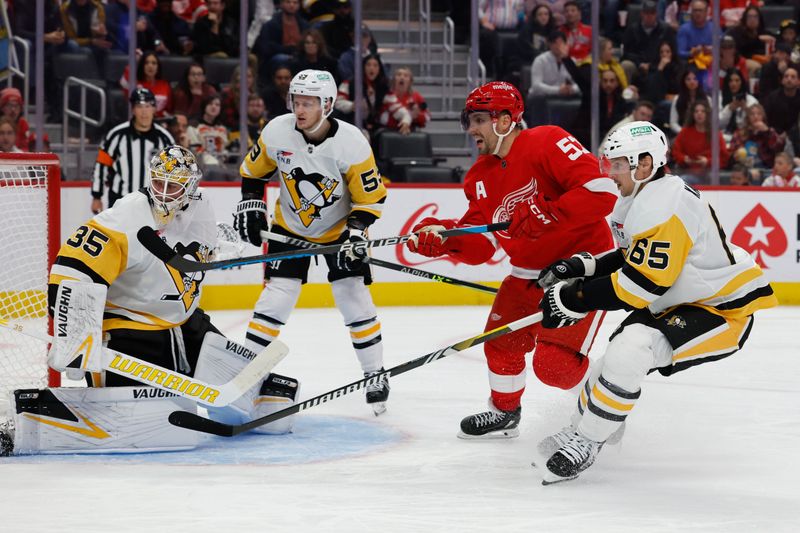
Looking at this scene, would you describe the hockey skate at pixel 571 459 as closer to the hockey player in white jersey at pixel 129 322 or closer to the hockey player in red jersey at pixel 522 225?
the hockey player in red jersey at pixel 522 225

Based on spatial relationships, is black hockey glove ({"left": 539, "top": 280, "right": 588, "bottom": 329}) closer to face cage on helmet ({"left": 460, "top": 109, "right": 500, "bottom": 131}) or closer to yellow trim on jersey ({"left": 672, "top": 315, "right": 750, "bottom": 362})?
yellow trim on jersey ({"left": 672, "top": 315, "right": 750, "bottom": 362})

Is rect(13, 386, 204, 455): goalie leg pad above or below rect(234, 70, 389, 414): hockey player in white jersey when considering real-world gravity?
below

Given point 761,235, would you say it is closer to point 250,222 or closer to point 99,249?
point 250,222

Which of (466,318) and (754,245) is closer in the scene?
(466,318)

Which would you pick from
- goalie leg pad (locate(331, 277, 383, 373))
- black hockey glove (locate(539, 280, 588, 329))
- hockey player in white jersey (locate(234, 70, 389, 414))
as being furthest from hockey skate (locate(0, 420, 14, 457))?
black hockey glove (locate(539, 280, 588, 329))

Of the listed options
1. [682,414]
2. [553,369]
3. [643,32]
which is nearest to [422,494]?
[553,369]

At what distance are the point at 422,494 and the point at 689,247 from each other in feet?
2.82

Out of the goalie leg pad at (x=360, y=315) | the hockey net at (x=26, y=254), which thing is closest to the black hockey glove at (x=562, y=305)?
the goalie leg pad at (x=360, y=315)

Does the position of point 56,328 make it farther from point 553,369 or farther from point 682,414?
point 682,414

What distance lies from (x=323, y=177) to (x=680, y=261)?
1503 millimetres

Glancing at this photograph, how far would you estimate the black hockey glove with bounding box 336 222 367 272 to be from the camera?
3883mm

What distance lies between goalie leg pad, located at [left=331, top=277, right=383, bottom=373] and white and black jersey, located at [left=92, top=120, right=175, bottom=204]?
7.03 ft

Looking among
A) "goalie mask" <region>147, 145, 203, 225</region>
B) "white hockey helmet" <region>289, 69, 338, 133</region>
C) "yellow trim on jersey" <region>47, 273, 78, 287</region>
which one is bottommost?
"yellow trim on jersey" <region>47, 273, 78, 287</region>

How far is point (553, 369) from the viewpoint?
346 cm
